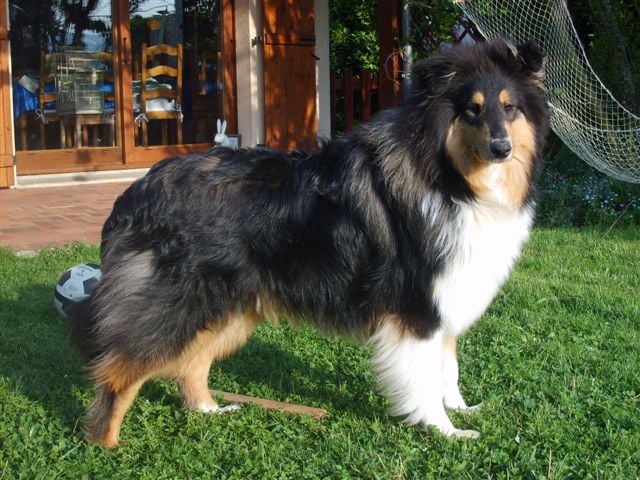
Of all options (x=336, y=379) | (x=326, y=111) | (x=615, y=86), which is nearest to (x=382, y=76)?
(x=326, y=111)

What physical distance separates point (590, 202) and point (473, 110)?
17.3 feet

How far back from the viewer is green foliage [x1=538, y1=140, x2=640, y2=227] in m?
8.03

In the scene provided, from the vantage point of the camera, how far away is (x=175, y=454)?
3.54 meters

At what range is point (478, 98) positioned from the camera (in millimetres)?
3438

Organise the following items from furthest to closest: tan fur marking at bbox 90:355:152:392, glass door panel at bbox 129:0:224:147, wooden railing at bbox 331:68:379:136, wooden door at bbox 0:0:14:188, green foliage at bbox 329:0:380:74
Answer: green foliage at bbox 329:0:380:74
wooden railing at bbox 331:68:379:136
glass door panel at bbox 129:0:224:147
wooden door at bbox 0:0:14:188
tan fur marking at bbox 90:355:152:392

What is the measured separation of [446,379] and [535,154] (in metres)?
1.21

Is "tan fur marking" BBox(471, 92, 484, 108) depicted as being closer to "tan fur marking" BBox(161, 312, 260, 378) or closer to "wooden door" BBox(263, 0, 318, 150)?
"tan fur marking" BBox(161, 312, 260, 378)

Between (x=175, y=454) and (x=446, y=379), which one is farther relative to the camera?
(x=446, y=379)

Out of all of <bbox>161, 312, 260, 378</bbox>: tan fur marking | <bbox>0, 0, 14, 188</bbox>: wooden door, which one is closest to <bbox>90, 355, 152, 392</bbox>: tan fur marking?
<bbox>161, 312, 260, 378</bbox>: tan fur marking

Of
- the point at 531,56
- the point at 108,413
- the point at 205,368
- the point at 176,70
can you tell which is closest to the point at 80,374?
the point at 205,368

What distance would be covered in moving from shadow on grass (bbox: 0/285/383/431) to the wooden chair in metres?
6.02

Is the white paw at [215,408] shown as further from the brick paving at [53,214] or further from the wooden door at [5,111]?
the wooden door at [5,111]

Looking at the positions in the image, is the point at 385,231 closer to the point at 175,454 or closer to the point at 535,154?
the point at 535,154

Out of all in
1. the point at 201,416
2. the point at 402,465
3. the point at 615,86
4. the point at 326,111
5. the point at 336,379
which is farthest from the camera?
the point at 326,111
